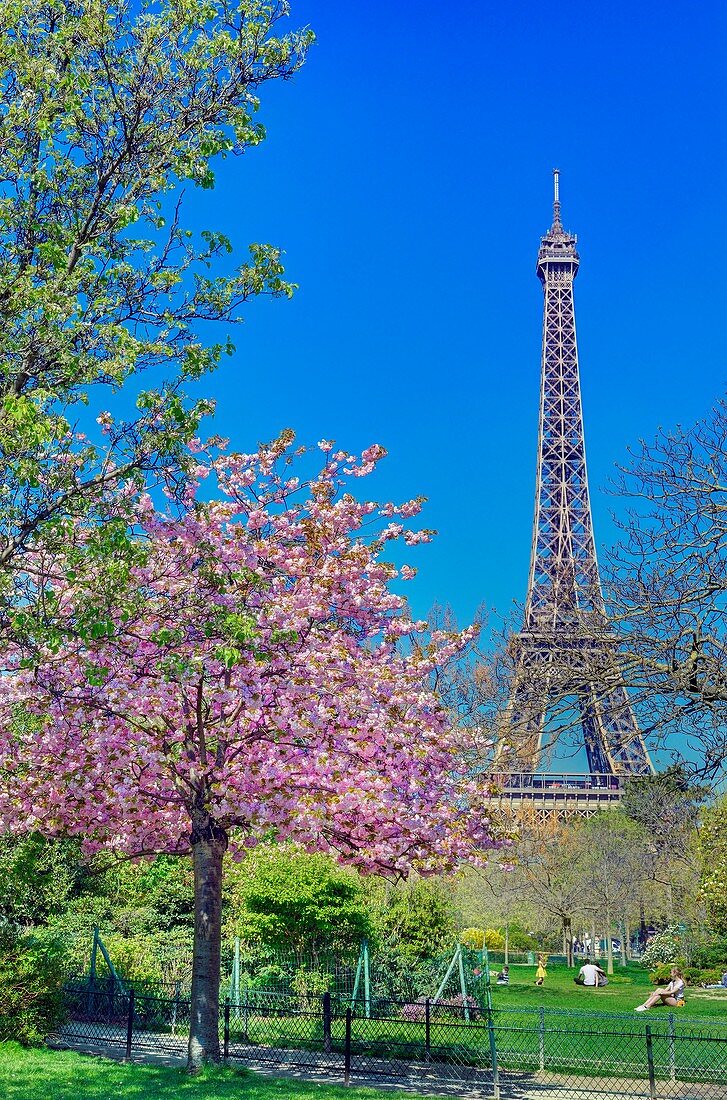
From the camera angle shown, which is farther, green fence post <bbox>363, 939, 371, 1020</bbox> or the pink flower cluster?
green fence post <bbox>363, 939, 371, 1020</bbox>

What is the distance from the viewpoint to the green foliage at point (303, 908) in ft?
57.0

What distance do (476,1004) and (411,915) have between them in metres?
2.36

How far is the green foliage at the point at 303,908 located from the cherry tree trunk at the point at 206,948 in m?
4.29

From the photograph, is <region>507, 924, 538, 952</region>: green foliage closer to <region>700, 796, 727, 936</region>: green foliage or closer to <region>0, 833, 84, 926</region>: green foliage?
<region>700, 796, 727, 936</region>: green foliage

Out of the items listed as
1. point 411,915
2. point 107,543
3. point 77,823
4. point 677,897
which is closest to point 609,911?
point 677,897

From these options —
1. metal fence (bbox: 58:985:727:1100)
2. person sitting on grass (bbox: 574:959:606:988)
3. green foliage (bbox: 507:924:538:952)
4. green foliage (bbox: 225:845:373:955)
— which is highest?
green foliage (bbox: 225:845:373:955)

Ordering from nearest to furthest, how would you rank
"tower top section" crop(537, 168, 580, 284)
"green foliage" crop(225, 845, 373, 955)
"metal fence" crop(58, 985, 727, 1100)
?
"metal fence" crop(58, 985, 727, 1100) < "green foliage" crop(225, 845, 373, 955) < "tower top section" crop(537, 168, 580, 284)

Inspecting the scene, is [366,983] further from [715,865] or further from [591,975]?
[715,865]

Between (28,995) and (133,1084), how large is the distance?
11.8ft

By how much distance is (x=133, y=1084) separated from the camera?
1130 centimetres

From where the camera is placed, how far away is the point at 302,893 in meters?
17.2

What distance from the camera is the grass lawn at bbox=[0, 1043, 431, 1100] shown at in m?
10.5

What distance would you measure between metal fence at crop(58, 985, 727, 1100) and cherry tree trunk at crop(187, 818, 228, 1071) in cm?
110

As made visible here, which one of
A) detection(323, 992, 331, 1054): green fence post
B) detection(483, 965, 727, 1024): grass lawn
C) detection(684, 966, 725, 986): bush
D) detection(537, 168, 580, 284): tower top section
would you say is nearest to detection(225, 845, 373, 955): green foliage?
detection(323, 992, 331, 1054): green fence post
